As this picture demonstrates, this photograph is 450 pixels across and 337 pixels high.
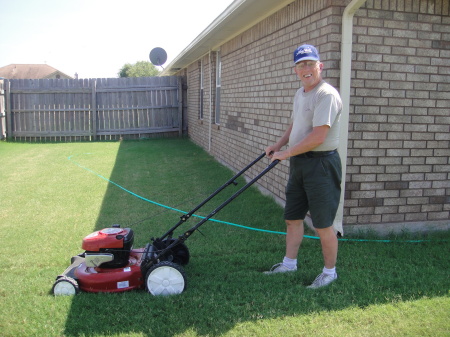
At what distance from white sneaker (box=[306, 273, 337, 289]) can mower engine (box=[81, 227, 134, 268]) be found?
1581 millimetres

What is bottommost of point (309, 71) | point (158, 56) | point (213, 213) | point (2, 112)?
point (213, 213)

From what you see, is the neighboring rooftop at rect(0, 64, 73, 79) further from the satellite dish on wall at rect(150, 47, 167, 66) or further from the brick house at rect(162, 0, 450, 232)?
the brick house at rect(162, 0, 450, 232)

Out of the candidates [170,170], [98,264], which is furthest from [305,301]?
[170,170]

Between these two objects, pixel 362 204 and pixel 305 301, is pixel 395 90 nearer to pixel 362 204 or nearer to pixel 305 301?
pixel 362 204

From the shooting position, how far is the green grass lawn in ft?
10.3

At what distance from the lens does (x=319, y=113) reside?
3434mm

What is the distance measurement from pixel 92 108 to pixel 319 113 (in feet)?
48.3

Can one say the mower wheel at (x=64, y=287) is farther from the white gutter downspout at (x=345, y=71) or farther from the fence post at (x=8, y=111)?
the fence post at (x=8, y=111)

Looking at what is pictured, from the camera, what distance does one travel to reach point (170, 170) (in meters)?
9.84

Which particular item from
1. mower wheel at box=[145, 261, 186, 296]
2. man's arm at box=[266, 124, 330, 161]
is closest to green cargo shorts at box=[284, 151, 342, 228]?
man's arm at box=[266, 124, 330, 161]

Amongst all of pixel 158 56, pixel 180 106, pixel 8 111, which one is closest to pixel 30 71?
pixel 158 56

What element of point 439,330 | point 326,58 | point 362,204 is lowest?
point 439,330

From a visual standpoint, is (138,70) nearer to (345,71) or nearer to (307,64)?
(345,71)

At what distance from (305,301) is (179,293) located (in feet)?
3.31
